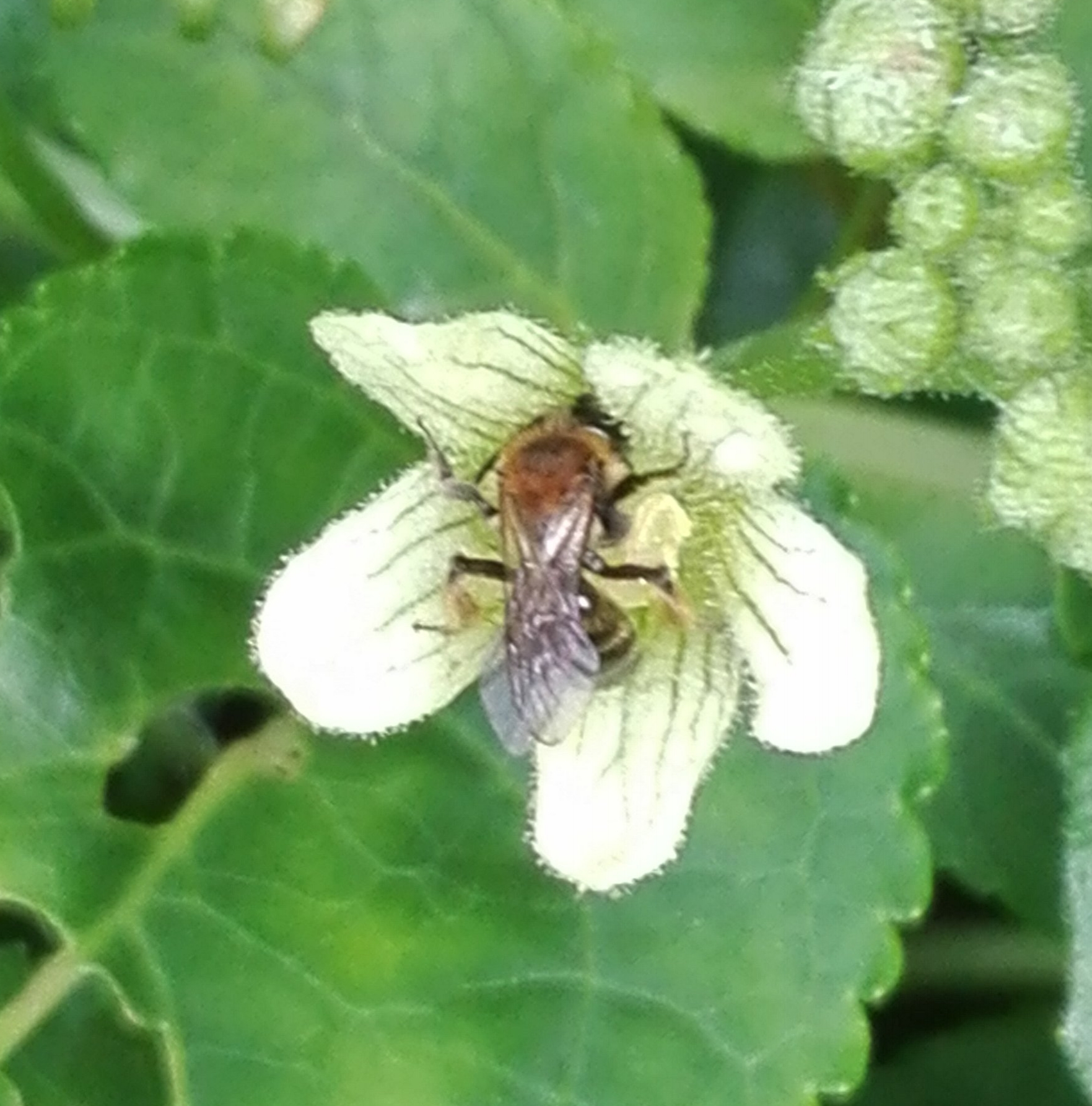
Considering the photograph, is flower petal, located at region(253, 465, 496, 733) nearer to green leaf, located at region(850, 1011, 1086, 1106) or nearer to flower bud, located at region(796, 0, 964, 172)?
flower bud, located at region(796, 0, 964, 172)

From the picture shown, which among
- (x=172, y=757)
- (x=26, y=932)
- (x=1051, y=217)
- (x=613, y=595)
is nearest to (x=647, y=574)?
(x=613, y=595)

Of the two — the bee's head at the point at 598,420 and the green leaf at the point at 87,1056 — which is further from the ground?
the bee's head at the point at 598,420

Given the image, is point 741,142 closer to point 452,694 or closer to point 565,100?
point 565,100

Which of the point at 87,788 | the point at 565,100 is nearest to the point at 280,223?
the point at 565,100

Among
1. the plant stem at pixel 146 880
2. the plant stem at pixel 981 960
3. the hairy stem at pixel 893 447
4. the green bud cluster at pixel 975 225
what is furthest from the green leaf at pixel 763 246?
the green bud cluster at pixel 975 225

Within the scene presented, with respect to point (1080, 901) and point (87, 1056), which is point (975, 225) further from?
point (87, 1056)

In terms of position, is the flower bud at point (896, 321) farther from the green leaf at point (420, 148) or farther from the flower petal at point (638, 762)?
the green leaf at point (420, 148)

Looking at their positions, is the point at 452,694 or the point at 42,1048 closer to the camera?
the point at 452,694
